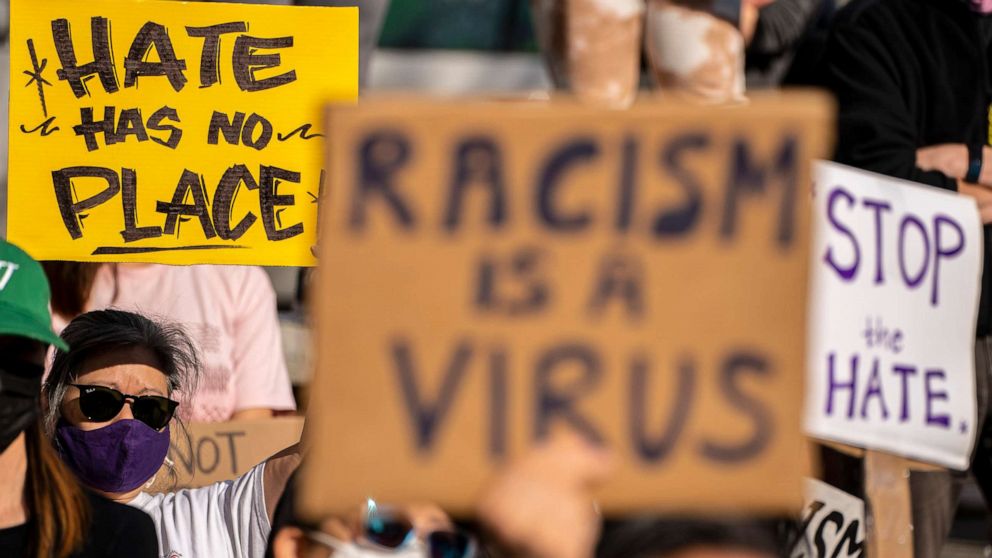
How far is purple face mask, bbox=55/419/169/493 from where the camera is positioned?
10.1 ft

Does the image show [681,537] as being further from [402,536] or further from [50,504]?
[50,504]

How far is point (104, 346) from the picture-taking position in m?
3.10

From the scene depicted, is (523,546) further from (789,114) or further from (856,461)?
(856,461)

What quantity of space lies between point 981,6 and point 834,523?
1230 mm

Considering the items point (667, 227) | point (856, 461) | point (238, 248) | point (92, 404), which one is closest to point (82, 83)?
point (238, 248)

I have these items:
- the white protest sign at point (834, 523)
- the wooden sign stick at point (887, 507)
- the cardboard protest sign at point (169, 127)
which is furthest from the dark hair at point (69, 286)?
the wooden sign stick at point (887, 507)

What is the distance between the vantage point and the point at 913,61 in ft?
11.9

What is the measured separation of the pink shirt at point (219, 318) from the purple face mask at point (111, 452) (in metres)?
0.84

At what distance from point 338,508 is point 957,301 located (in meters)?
1.95

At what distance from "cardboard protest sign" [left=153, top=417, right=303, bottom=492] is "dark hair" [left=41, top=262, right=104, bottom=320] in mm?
549

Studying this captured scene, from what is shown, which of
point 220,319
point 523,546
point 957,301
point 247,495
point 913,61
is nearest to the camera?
point 523,546

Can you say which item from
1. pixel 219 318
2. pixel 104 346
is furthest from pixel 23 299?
pixel 219 318

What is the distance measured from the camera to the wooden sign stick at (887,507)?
130 inches

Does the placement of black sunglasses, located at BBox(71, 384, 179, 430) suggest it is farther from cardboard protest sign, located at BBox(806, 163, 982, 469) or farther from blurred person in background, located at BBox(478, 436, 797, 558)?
blurred person in background, located at BBox(478, 436, 797, 558)
